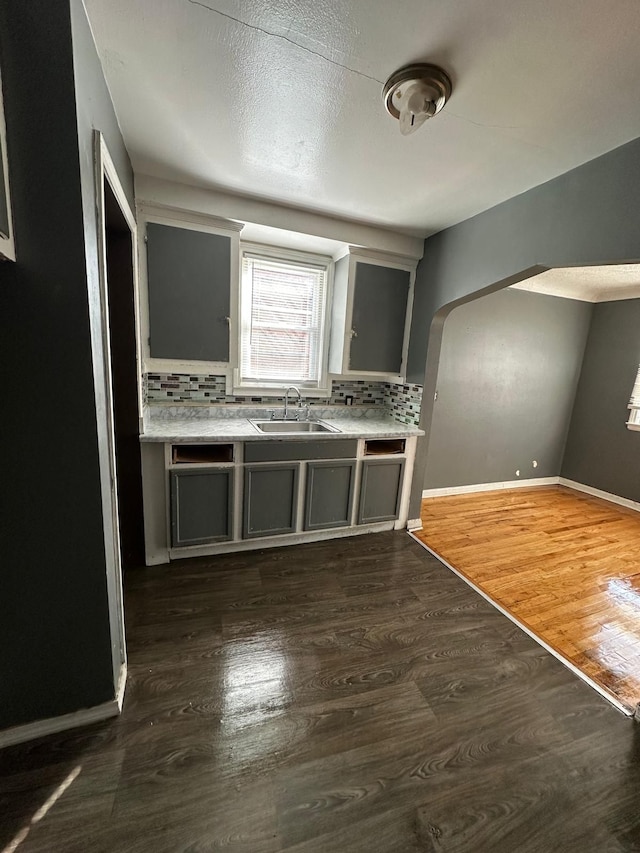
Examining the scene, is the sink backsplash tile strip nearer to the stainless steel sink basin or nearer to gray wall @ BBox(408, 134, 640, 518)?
gray wall @ BBox(408, 134, 640, 518)

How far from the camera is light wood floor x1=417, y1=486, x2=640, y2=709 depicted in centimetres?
184

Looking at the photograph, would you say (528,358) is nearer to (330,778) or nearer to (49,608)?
(330,778)

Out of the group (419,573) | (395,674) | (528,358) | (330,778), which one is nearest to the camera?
(330,778)

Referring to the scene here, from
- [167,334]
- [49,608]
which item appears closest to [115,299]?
[167,334]

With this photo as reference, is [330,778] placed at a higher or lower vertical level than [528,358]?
lower

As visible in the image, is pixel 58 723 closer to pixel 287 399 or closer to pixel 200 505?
pixel 200 505

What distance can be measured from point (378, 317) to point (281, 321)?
85 centimetres

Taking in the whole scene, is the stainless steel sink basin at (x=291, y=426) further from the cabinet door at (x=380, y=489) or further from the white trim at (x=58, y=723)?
the white trim at (x=58, y=723)

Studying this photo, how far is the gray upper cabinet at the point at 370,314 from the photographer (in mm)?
2787

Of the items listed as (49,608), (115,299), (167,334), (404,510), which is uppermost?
(115,299)

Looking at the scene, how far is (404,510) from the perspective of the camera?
9.78ft

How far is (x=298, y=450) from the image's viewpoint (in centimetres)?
246

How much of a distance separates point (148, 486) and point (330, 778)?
1763 mm

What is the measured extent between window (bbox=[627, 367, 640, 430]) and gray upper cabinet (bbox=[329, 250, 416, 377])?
2984 mm
